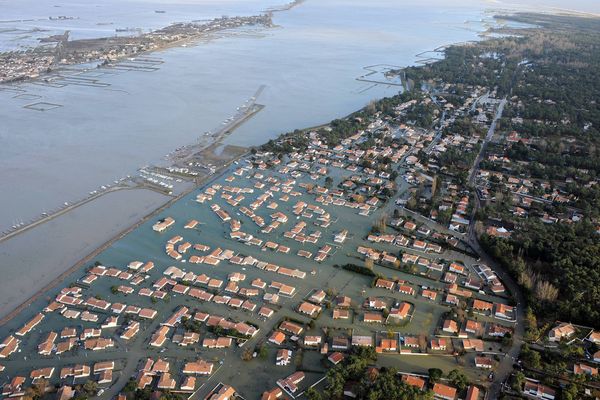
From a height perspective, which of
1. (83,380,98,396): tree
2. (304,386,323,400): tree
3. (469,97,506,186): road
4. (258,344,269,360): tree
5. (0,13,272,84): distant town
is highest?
(0,13,272,84): distant town

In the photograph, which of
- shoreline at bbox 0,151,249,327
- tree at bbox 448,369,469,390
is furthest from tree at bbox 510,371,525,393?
shoreline at bbox 0,151,249,327

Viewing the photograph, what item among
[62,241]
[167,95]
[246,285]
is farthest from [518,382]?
[167,95]

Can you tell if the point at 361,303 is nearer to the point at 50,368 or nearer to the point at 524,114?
the point at 50,368

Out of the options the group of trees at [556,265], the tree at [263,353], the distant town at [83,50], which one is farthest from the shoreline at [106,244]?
the distant town at [83,50]

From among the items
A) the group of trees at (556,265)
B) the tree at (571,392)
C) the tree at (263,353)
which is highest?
the group of trees at (556,265)

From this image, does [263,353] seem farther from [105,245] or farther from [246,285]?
[105,245]

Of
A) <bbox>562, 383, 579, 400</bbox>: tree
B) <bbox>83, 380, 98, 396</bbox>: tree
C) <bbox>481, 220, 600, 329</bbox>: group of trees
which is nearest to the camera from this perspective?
<bbox>562, 383, 579, 400</bbox>: tree

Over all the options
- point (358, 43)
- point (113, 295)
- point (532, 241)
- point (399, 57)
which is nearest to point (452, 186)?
point (532, 241)

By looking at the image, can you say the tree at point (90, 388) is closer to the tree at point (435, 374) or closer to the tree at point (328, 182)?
the tree at point (435, 374)

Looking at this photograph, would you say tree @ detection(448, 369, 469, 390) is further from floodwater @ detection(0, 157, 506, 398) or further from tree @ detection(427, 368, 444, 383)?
floodwater @ detection(0, 157, 506, 398)
